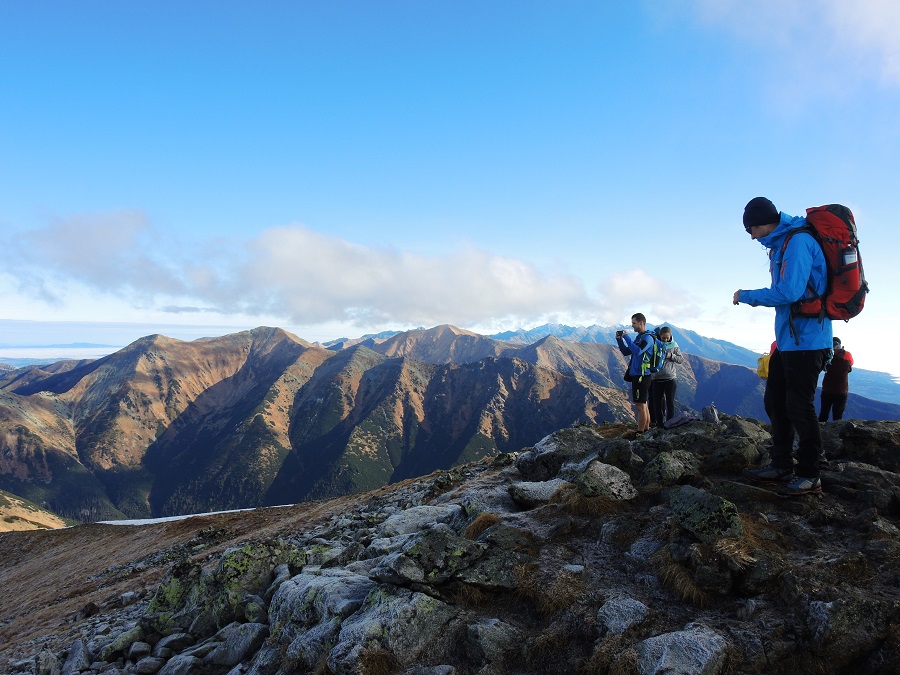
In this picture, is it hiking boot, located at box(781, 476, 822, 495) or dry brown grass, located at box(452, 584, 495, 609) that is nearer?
dry brown grass, located at box(452, 584, 495, 609)

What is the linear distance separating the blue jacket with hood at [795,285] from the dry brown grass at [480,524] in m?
7.24

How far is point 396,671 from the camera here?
6824 millimetres

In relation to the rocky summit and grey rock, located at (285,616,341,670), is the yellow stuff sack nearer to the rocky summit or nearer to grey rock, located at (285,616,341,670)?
the rocky summit

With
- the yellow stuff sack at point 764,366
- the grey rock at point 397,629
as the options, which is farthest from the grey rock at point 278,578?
the yellow stuff sack at point 764,366

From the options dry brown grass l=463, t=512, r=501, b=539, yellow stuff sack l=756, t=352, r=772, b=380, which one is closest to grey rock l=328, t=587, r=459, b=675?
dry brown grass l=463, t=512, r=501, b=539

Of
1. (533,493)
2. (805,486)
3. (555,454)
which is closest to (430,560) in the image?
(533,493)

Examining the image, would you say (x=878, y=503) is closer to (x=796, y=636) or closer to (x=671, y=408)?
(x=796, y=636)

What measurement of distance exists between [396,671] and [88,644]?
13.2 m

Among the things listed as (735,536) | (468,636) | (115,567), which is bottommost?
(115,567)

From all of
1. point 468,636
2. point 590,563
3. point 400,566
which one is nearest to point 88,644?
point 400,566

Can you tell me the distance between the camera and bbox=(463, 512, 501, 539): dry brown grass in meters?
10.6

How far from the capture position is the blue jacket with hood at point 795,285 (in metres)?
7.84

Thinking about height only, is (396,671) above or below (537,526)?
below

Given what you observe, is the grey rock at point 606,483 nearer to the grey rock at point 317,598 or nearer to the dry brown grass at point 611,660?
the dry brown grass at point 611,660
